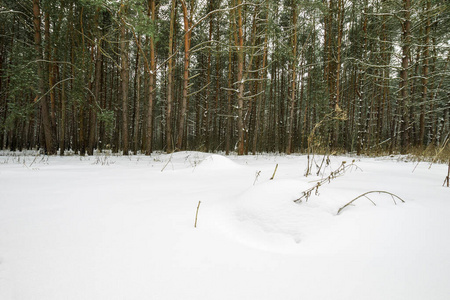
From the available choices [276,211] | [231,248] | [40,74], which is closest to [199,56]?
[40,74]

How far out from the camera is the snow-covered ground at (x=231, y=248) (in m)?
0.68

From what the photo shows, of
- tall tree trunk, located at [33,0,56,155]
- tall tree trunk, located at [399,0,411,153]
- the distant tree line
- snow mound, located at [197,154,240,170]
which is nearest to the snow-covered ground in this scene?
the distant tree line

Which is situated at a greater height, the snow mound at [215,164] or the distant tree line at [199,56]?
the distant tree line at [199,56]

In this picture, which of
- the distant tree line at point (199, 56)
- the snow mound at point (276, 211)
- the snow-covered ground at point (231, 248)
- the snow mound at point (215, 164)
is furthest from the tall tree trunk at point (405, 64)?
the snow mound at point (276, 211)

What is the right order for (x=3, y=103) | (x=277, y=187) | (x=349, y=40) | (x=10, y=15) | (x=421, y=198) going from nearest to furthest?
(x=277, y=187) < (x=421, y=198) < (x=10, y=15) < (x=3, y=103) < (x=349, y=40)

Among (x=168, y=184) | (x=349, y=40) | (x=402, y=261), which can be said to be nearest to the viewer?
(x=402, y=261)

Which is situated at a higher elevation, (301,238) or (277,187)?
(277,187)

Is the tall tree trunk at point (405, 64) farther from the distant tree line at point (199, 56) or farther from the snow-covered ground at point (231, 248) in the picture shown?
the snow-covered ground at point (231, 248)

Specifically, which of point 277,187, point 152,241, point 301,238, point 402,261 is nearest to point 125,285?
point 152,241

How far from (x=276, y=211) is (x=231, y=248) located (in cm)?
35

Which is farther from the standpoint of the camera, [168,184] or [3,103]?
[3,103]

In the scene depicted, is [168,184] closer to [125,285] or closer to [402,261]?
[125,285]

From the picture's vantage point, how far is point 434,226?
1018 mm

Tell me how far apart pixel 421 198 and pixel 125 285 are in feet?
6.32
